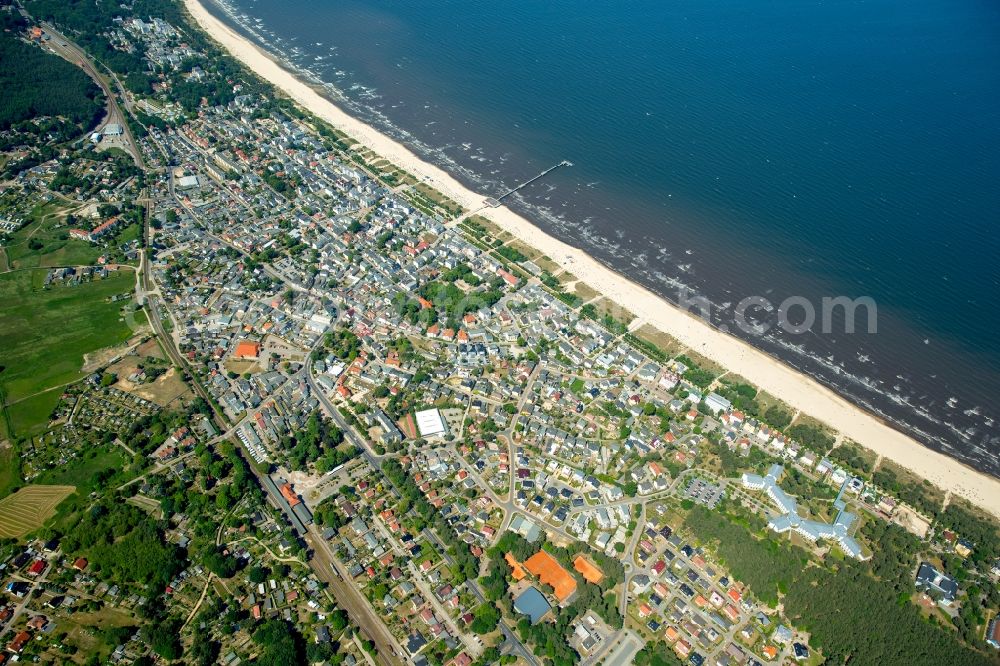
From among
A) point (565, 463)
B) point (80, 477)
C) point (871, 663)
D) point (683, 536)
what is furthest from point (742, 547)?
point (80, 477)

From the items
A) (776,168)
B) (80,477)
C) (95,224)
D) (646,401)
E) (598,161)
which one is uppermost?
(776,168)

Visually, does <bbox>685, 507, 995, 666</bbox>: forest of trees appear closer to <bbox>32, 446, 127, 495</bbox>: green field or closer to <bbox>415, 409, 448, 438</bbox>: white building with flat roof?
<bbox>415, 409, 448, 438</bbox>: white building with flat roof

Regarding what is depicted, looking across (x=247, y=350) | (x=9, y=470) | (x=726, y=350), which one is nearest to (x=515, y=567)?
(x=726, y=350)

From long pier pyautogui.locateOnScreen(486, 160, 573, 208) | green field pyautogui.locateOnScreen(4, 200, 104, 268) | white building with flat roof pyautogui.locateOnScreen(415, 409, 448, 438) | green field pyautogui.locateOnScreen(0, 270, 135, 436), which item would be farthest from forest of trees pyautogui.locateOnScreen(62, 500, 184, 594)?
long pier pyautogui.locateOnScreen(486, 160, 573, 208)

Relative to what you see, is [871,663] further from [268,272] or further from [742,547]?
[268,272]

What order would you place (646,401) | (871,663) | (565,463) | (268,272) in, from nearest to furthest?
(871,663) → (565,463) → (646,401) → (268,272)
